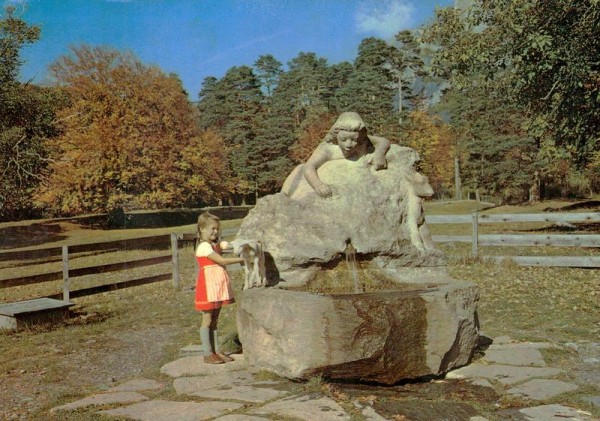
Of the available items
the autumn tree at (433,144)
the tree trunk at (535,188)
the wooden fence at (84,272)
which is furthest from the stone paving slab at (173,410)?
the tree trunk at (535,188)

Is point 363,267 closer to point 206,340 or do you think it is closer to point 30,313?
point 206,340

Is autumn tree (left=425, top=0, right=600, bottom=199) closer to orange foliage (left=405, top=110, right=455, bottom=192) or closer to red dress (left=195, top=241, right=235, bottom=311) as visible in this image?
red dress (left=195, top=241, right=235, bottom=311)

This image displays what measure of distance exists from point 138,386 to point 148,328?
10.6ft

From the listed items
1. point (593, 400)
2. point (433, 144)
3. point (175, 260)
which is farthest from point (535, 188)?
point (593, 400)

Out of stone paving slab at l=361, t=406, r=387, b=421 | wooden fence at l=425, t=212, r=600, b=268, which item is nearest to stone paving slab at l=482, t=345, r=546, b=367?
stone paving slab at l=361, t=406, r=387, b=421

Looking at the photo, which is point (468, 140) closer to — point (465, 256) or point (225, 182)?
point (225, 182)

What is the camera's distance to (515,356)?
551 cm

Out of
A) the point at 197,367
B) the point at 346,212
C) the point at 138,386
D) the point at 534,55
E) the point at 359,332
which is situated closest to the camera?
the point at 359,332

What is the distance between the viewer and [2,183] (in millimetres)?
15148

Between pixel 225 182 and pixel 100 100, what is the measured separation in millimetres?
11353

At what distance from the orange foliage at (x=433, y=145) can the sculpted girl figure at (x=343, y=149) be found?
1191 inches

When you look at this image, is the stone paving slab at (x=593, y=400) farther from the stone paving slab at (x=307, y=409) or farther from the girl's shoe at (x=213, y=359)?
the girl's shoe at (x=213, y=359)

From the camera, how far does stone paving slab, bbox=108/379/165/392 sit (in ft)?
15.9

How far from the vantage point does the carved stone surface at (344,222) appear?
557 centimetres
